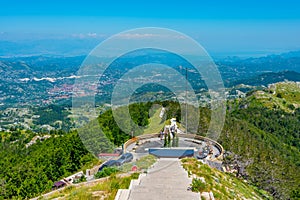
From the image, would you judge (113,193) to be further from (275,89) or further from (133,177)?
(275,89)

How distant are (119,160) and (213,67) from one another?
7.69m

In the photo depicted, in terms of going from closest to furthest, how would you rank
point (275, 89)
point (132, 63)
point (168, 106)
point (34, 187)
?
point (132, 63) → point (34, 187) → point (168, 106) → point (275, 89)

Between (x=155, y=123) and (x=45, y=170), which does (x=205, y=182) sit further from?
(x=45, y=170)

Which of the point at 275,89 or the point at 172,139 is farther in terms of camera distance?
the point at 275,89

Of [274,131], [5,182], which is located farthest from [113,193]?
[274,131]

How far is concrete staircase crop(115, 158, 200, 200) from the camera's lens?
36.2ft

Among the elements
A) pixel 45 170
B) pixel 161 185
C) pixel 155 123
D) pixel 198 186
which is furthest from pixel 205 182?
pixel 45 170

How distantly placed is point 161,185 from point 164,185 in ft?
0.38

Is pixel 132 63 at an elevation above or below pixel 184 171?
above

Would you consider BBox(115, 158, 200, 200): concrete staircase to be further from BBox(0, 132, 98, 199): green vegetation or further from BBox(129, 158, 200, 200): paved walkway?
BBox(0, 132, 98, 199): green vegetation

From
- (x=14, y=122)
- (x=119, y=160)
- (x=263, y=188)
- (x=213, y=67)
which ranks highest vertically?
(x=213, y=67)

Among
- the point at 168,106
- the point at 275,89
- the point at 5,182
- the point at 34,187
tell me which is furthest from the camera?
the point at 275,89

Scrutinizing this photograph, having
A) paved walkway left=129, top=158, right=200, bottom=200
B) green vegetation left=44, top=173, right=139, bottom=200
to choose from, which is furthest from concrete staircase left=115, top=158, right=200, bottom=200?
green vegetation left=44, top=173, right=139, bottom=200

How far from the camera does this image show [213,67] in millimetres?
16391
